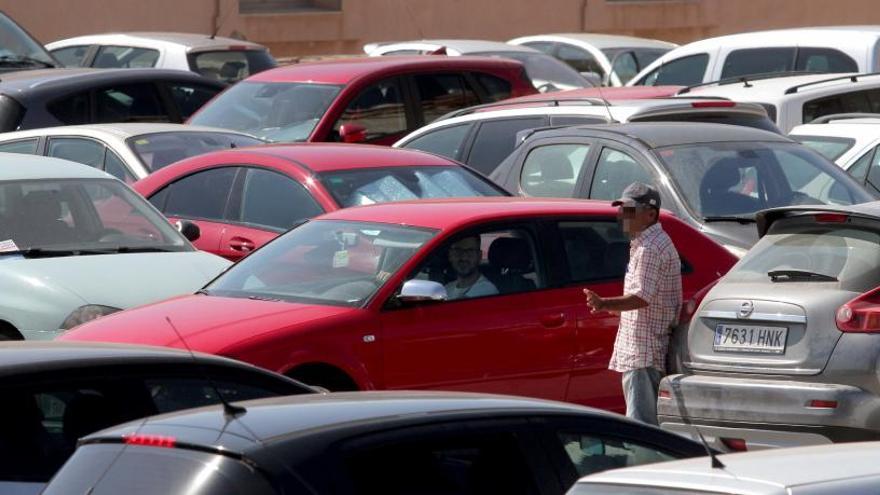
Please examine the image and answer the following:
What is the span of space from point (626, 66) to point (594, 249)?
1420 centimetres

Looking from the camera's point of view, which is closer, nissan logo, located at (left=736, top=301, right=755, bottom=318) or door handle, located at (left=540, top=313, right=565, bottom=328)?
nissan logo, located at (left=736, top=301, right=755, bottom=318)

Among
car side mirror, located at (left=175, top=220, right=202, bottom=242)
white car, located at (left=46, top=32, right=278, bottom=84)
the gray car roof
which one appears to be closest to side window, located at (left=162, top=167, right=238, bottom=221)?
car side mirror, located at (left=175, top=220, right=202, bottom=242)

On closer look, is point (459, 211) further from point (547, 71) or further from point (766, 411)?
point (547, 71)

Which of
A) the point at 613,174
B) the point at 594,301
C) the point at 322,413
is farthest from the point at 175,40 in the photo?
the point at 322,413

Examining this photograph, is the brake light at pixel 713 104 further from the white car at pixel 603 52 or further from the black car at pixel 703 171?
the white car at pixel 603 52

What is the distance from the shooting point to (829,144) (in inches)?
504

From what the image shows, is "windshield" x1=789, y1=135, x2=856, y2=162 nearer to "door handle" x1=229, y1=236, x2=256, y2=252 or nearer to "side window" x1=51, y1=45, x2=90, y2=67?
"door handle" x1=229, y1=236, x2=256, y2=252

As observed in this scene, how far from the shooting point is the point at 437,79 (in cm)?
1593

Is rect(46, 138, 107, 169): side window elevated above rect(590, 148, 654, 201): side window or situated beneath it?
situated beneath

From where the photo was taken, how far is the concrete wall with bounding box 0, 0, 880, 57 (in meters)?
26.1

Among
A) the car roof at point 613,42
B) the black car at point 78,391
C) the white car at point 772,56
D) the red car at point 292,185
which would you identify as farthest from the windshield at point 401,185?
the car roof at point 613,42

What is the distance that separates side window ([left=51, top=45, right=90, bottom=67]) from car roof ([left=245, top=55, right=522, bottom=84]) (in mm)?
5874

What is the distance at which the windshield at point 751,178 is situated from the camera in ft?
36.8

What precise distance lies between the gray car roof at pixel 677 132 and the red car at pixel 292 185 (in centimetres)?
87
